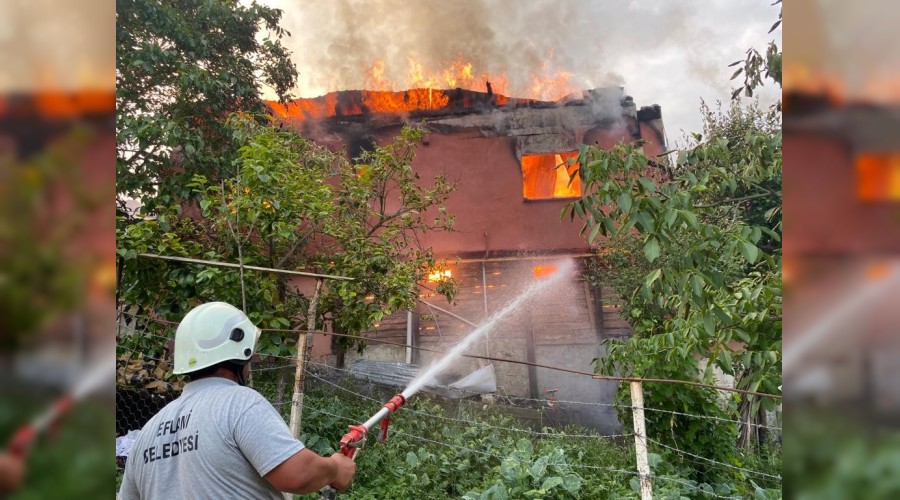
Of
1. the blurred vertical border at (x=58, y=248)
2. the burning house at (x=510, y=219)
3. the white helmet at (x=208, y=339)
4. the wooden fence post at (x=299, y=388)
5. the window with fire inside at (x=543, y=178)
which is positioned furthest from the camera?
the window with fire inside at (x=543, y=178)

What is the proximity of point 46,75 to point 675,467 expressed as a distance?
598 cm

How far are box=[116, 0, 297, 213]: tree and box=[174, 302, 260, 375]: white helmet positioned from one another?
4.54 meters

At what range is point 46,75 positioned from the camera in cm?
65

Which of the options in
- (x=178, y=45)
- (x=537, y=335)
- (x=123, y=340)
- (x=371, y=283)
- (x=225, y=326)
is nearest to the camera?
(x=225, y=326)

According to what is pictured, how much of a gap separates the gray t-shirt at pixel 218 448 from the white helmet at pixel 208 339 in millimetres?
115

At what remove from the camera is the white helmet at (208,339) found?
86.2 inches

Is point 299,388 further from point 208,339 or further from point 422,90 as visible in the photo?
point 422,90

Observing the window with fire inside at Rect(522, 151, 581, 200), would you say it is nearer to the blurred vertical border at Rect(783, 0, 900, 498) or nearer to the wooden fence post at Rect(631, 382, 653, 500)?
the wooden fence post at Rect(631, 382, 653, 500)

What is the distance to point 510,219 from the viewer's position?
914 centimetres

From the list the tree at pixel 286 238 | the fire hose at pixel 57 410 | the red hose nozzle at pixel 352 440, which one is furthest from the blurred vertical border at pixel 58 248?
the tree at pixel 286 238

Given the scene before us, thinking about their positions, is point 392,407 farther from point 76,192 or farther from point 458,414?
point 458,414

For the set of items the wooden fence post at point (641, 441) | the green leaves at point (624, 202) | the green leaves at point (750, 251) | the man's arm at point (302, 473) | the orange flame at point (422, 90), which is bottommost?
the wooden fence post at point (641, 441)

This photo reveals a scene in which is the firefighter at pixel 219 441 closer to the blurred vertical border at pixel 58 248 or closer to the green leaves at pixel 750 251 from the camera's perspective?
the blurred vertical border at pixel 58 248

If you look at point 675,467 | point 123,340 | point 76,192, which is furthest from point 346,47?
point 76,192
